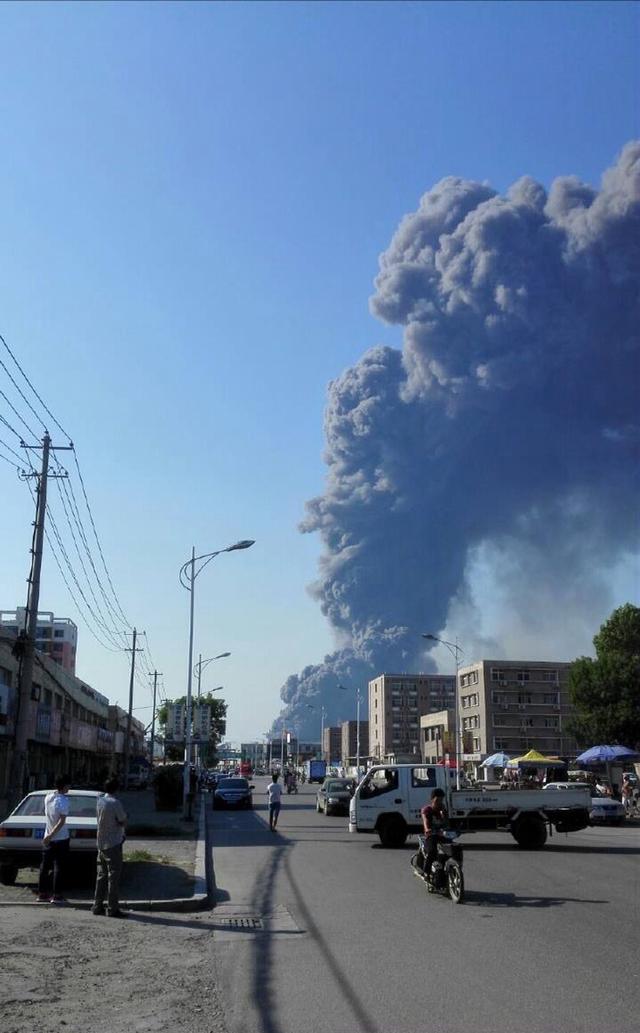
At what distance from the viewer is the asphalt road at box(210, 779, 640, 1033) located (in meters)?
7.50

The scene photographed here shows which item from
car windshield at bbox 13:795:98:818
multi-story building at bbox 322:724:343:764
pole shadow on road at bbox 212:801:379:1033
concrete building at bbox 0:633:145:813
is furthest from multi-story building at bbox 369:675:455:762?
car windshield at bbox 13:795:98:818

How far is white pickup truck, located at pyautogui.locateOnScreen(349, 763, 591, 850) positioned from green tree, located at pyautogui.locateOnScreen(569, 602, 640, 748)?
4002 centimetres

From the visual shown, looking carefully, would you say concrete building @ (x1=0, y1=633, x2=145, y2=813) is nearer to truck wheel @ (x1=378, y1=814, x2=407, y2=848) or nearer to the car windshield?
truck wheel @ (x1=378, y1=814, x2=407, y2=848)

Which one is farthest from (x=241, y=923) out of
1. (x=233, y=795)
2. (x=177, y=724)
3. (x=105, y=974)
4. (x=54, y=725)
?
(x=54, y=725)

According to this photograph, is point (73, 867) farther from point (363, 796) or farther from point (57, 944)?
point (363, 796)

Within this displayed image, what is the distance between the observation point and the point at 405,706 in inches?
5615

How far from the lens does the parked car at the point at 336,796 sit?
132ft

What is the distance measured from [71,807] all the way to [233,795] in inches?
1242

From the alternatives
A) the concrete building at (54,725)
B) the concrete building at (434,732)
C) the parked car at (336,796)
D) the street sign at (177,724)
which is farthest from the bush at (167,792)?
the concrete building at (434,732)

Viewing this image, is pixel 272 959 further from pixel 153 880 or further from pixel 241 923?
pixel 153 880

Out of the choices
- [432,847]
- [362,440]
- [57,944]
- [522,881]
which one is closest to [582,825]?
[522,881]

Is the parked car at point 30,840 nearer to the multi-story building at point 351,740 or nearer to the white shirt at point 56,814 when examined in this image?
the white shirt at point 56,814

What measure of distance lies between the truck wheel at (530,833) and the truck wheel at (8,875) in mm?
12522

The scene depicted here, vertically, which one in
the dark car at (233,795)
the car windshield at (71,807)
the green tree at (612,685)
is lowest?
the dark car at (233,795)
